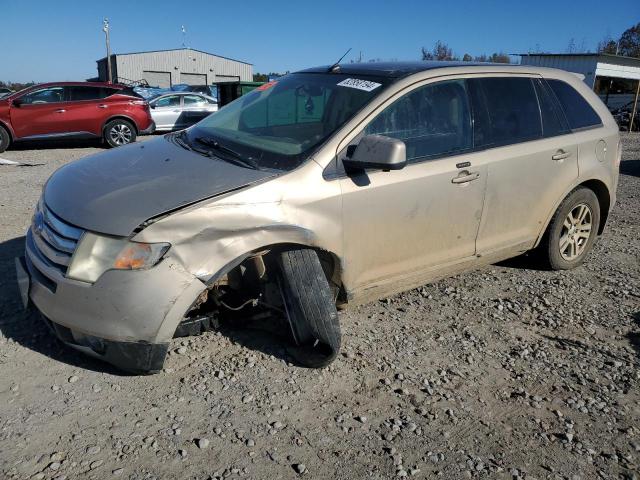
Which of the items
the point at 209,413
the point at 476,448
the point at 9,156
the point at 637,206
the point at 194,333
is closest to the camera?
the point at 476,448

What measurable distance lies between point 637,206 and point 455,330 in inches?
211

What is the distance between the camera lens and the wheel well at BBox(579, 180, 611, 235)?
4.72m

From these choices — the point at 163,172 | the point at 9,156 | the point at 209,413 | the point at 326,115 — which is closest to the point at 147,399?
the point at 209,413

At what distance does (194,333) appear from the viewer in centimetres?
306

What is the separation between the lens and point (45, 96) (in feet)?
41.7

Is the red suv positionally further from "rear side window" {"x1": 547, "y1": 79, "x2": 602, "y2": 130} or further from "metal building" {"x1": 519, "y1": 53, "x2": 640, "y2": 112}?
"metal building" {"x1": 519, "y1": 53, "x2": 640, "y2": 112}

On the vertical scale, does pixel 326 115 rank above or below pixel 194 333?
above

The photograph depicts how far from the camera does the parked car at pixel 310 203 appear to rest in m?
2.70

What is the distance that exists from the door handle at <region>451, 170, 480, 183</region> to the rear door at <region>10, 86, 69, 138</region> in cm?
1160

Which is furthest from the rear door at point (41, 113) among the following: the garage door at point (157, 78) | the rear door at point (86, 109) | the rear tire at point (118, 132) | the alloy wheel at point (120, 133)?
the garage door at point (157, 78)

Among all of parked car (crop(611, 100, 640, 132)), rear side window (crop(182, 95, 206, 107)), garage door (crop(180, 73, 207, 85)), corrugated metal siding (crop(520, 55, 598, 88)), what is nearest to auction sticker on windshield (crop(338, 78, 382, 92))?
rear side window (crop(182, 95, 206, 107))

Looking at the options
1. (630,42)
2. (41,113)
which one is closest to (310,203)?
(41,113)

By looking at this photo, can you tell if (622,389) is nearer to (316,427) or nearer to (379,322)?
(379,322)

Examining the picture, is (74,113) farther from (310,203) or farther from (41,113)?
(310,203)
